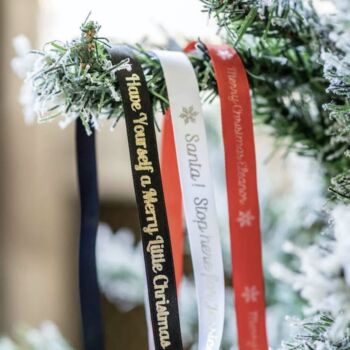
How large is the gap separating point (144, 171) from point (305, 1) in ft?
0.54

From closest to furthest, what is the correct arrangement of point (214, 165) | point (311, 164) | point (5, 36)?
point (311, 164) < point (214, 165) < point (5, 36)

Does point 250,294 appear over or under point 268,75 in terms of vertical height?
under

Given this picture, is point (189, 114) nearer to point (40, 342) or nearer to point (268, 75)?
point (268, 75)

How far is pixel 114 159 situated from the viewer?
127 centimetres

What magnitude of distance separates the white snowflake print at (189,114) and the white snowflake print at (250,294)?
0.11 meters

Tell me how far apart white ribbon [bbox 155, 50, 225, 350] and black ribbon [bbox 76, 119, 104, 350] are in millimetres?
68

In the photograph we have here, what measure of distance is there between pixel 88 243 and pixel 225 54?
0.13 m

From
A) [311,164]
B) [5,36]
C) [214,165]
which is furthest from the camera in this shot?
[5,36]

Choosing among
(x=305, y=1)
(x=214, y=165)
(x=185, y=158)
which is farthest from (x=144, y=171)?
(x=214, y=165)

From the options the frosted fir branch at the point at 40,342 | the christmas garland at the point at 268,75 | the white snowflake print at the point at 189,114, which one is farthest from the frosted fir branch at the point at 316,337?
the frosted fir branch at the point at 40,342

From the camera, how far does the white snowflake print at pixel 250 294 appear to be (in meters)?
0.38

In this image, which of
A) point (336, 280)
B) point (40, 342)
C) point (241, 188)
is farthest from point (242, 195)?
point (40, 342)

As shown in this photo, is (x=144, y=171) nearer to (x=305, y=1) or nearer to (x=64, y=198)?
(x=305, y=1)

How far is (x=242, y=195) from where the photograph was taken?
1.20 feet
